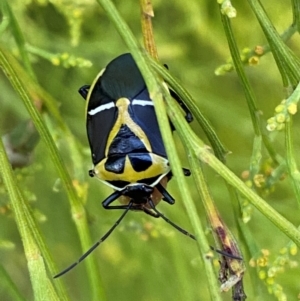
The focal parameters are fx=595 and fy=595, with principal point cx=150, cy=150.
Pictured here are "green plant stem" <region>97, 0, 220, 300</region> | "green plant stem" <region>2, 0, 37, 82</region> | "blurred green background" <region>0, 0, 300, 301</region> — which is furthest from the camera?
"blurred green background" <region>0, 0, 300, 301</region>

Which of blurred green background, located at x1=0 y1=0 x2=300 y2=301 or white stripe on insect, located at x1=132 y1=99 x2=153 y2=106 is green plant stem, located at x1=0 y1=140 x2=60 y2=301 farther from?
blurred green background, located at x1=0 y1=0 x2=300 y2=301

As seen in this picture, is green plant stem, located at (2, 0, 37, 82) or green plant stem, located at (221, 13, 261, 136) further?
green plant stem, located at (2, 0, 37, 82)

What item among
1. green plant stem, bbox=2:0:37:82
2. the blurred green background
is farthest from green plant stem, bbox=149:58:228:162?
the blurred green background

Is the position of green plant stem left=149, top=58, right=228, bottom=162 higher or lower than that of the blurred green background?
higher

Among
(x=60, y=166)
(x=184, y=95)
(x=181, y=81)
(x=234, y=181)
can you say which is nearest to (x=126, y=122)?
(x=60, y=166)

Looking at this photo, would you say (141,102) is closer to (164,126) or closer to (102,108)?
(102,108)

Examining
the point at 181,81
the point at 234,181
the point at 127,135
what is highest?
the point at 234,181
